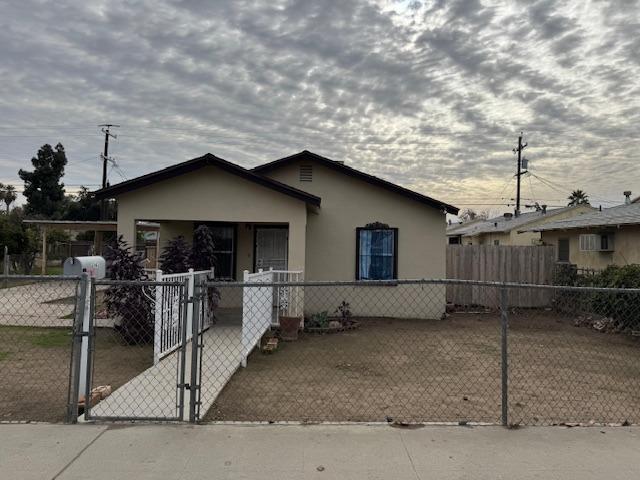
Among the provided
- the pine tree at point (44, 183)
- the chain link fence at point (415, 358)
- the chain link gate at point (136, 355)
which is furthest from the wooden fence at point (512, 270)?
the pine tree at point (44, 183)

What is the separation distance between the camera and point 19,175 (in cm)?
4531

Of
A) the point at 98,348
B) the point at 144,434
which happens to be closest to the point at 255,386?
the point at 144,434

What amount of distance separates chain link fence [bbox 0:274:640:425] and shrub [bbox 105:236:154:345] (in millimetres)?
27

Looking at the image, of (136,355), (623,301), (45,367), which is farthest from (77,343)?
(623,301)

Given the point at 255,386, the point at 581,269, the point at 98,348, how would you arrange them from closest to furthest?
the point at 255,386 < the point at 98,348 < the point at 581,269

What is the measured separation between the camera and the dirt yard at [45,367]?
538 cm

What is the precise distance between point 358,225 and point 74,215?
41.8m

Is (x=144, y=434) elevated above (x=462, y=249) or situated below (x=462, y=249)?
below

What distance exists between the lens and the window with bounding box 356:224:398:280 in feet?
42.7

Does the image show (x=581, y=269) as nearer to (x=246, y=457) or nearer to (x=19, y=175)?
(x=246, y=457)

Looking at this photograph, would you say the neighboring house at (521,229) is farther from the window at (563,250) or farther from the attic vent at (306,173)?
the attic vent at (306,173)

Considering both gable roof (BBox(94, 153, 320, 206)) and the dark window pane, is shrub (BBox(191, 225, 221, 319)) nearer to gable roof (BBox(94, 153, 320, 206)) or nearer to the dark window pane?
gable roof (BBox(94, 153, 320, 206))

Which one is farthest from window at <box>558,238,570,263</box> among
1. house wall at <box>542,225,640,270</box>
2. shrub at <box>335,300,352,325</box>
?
shrub at <box>335,300,352,325</box>

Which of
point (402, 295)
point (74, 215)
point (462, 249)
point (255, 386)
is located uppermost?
point (74, 215)
